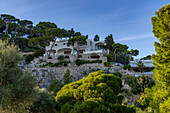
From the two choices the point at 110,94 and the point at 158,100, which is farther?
the point at 158,100

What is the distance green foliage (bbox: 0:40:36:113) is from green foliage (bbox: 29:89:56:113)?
1.36 m

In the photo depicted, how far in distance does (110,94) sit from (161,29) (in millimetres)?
8103

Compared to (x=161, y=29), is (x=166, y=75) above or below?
below

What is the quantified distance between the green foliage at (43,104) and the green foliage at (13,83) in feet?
4.47

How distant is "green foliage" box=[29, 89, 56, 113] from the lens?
385 inches

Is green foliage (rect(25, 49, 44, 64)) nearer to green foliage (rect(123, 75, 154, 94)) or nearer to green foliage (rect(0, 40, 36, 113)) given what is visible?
green foliage (rect(123, 75, 154, 94))

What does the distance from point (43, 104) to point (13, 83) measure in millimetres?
3259

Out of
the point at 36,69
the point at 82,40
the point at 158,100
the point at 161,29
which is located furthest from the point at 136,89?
the point at 36,69

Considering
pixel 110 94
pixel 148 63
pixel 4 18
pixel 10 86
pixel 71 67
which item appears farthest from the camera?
pixel 4 18

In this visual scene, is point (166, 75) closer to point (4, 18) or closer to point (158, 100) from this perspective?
point (158, 100)

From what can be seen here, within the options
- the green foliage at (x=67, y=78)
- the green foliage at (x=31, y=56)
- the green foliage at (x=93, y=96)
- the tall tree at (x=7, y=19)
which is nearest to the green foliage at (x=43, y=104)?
the green foliage at (x=93, y=96)

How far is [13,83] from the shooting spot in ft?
26.0

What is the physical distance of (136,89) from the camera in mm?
19891

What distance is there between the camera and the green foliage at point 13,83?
7.61m
